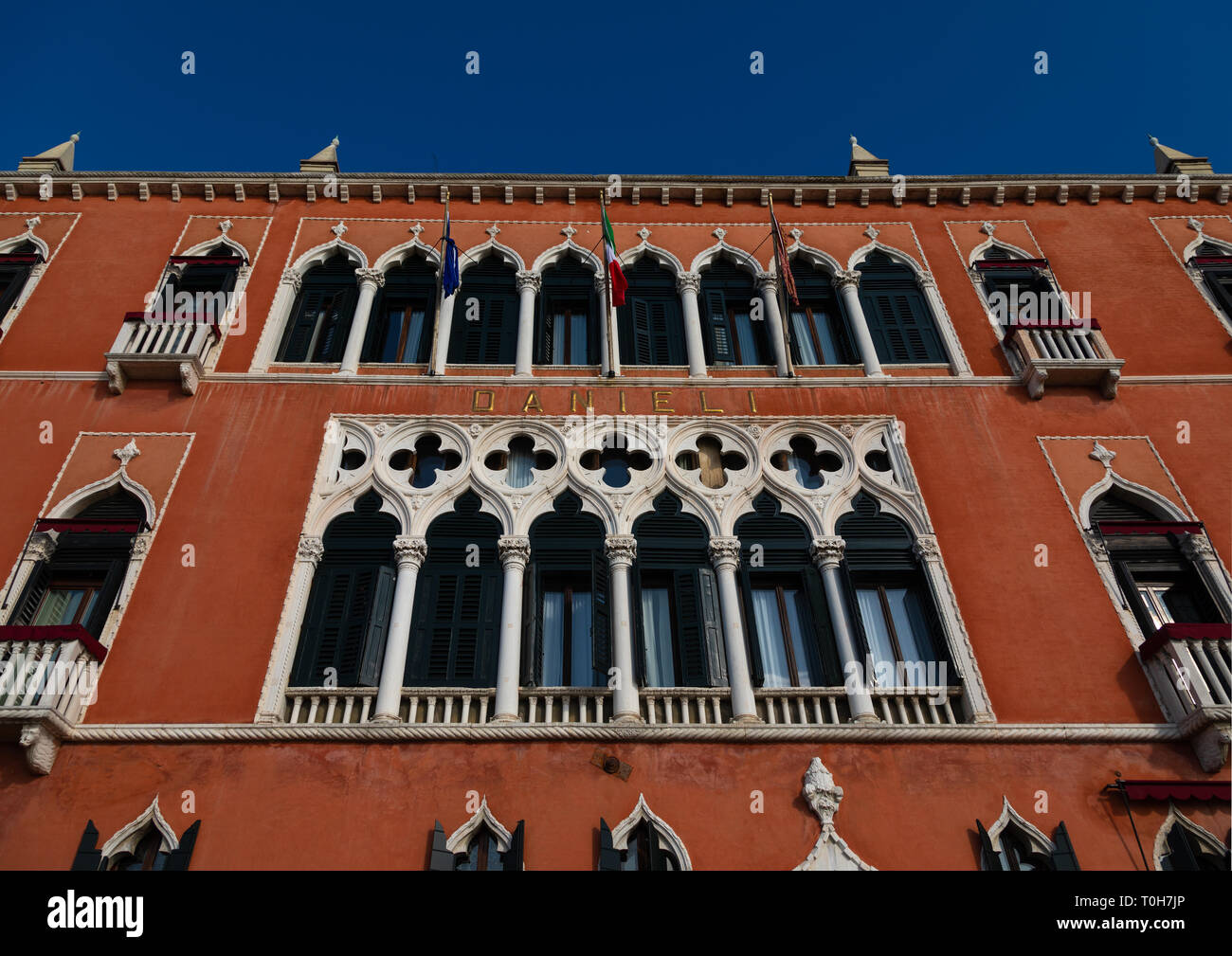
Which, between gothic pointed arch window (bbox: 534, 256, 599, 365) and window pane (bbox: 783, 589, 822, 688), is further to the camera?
gothic pointed arch window (bbox: 534, 256, 599, 365)

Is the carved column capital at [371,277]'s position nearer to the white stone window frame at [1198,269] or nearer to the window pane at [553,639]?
the window pane at [553,639]

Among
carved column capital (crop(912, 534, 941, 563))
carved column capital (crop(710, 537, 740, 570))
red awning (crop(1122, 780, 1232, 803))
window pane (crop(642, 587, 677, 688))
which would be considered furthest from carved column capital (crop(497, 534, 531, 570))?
red awning (crop(1122, 780, 1232, 803))

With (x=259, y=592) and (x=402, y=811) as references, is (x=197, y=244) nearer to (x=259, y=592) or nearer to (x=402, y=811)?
(x=259, y=592)

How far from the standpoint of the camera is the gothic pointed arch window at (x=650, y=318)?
12.9 meters

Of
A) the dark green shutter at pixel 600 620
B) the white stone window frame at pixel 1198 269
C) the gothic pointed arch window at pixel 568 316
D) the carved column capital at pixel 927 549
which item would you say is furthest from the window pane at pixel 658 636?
the white stone window frame at pixel 1198 269

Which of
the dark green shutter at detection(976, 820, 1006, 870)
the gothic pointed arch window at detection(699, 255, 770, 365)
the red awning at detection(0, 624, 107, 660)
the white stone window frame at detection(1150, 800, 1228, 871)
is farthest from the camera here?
the gothic pointed arch window at detection(699, 255, 770, 365)

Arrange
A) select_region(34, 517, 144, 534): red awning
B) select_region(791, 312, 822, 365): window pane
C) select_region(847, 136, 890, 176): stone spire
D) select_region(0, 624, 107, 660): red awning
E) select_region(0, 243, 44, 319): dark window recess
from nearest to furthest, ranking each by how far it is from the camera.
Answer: select_region(0, 624, 107, 660): red awning, select_region(34, 517, 144, 534): red awning, select_region(791, 312, 822, 365): window pane, select_region(0, 243, 44, 319): dark window recess, select_region(847, 136, 890, 176): stone spire

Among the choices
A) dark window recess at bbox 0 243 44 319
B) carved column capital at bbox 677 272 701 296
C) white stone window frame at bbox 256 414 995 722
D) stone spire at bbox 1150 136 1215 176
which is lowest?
white stone window frame at bbox 256 414 995 722

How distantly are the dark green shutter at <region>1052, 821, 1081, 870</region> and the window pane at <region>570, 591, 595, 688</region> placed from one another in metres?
4.11

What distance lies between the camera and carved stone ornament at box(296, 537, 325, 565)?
33.7 ft

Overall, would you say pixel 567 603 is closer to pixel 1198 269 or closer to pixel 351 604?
pixel 351 604

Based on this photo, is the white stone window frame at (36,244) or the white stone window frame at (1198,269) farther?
the white stone window frame at (1198,269)

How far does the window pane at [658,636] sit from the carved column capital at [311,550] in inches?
130

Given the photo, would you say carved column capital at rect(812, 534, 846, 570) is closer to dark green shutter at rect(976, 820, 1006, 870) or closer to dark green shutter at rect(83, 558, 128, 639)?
dark green shutter at rect(976, 820, 1006, 870)
